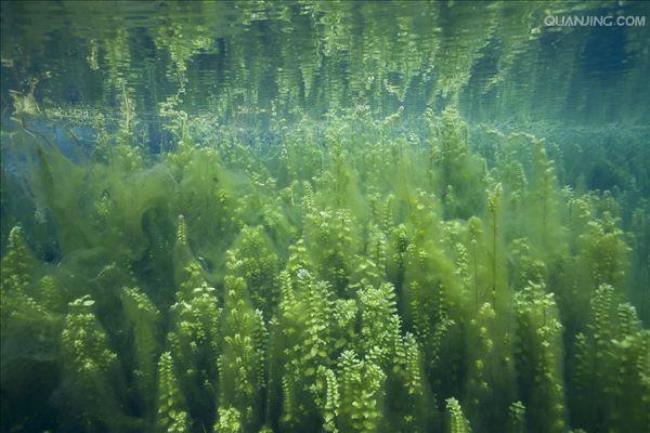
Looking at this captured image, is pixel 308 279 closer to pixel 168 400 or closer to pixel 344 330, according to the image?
pixel 344 330

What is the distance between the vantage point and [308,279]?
4.07 m

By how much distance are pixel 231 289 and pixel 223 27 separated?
11.1 m

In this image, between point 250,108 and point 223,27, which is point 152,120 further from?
point 223,27

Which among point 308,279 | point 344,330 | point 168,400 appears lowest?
point 168,400

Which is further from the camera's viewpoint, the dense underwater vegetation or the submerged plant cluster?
the dense underwater vegetation

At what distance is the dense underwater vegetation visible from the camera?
3936mm

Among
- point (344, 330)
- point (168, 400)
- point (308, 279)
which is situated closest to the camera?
point (168, 400)

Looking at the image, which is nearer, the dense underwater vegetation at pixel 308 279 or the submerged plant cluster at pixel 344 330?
the submerged plant cluster at pixel 344 330

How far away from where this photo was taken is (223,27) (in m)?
13.2

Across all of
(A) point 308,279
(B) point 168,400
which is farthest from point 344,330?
(B) point 168,400

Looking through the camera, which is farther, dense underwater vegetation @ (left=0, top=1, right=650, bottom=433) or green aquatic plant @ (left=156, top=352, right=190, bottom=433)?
dense underwater vegetation @ (left=0, top=1, right=650, bottom=433)

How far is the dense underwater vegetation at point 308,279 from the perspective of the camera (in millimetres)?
3936

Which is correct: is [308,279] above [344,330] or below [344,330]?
above

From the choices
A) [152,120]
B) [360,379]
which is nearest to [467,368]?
[360,379]
